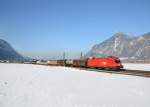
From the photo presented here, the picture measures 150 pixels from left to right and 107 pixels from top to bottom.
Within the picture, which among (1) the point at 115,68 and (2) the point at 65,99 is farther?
(1) the point at 115,68

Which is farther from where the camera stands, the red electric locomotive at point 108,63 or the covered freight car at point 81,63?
the covered freight car at point 81,63

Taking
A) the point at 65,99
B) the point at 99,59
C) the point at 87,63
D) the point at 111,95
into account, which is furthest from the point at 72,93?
the point at 87,63

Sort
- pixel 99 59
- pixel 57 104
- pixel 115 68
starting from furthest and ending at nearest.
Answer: pixel 99 59 → pixel 115 68 → pixel 57 104

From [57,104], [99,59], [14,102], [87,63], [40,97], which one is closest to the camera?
[57,104]

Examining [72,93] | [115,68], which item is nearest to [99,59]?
[115,68]

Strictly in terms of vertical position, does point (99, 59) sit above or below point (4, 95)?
above

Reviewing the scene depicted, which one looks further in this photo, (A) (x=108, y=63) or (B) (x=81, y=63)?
(B) (x=81, y=63)

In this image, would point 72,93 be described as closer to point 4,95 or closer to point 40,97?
point 40,97

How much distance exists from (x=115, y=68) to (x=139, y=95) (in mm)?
28012

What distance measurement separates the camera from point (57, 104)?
14.3 metres

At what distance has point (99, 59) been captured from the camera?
49.9 metres

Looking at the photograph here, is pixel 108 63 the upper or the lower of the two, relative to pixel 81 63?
lower

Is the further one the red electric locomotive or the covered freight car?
the covered freight car

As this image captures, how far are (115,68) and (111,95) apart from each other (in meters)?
28.3
